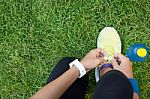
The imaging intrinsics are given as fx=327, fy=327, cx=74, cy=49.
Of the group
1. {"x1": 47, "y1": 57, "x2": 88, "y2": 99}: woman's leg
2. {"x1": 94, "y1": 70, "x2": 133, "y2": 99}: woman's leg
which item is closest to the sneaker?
{"x1": 47, "y1": 57, "x2": 88, "y2": 99}: woman's leg

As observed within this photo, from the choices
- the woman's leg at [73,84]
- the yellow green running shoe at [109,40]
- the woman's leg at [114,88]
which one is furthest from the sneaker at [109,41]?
the woman's leg at [114,88]

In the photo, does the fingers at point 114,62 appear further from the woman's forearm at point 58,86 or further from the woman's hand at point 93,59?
the woman's forearm at point 58,86

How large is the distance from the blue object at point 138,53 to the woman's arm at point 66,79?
0.19 meters

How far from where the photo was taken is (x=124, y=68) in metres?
1.78

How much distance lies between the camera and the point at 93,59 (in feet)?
5.86

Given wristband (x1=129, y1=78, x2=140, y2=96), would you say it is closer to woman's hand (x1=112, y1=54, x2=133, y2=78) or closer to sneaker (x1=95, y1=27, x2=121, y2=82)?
woman's hand (x1=112, y1=54, x2=133, y2=78)

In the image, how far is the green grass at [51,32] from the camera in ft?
6.30

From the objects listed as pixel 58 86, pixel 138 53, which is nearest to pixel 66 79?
pixel 58 86

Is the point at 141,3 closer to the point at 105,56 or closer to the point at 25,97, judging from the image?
the point at 105,56

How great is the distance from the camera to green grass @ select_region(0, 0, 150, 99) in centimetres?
192

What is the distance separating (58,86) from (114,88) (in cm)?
28

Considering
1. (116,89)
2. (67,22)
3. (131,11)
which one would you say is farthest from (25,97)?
(131,11)

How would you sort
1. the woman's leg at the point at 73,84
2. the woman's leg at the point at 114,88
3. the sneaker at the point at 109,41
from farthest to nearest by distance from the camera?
the sneaker at the point at 109,41
the woman's leg at the point at 73,84
the woman's leg at the point at 114,88

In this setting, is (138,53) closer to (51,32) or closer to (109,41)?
(109,41)
